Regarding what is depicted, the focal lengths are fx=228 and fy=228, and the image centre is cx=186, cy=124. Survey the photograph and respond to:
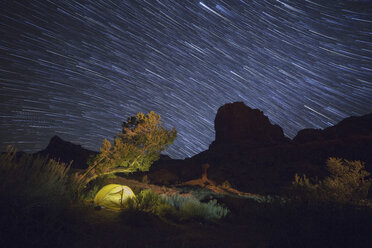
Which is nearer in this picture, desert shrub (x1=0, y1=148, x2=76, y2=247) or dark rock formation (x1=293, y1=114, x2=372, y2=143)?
desert shrub (x1=0, y1=148, x2=76, y2=247)

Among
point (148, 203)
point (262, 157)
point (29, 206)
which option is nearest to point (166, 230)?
point (148, 203)

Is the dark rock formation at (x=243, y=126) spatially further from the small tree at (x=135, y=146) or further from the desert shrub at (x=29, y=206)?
the desert shrub at (x=29, y=206)

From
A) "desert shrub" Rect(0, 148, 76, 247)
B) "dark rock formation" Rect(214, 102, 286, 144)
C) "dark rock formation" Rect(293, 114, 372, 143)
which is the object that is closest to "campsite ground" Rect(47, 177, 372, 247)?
"desert shrub" Rect(0, 148, 76, 247)

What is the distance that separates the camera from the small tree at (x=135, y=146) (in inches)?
366

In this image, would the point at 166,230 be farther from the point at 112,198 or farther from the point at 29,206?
the point at 29,206

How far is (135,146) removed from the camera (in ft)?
32.1

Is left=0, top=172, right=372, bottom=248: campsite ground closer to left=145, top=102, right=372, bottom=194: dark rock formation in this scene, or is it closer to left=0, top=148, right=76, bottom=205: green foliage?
left=0, top=148, right=76, bottom=205: green foliage

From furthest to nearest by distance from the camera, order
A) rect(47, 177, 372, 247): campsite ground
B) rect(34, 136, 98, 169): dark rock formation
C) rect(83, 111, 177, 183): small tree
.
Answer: rect(34, 136, 98, 169): dark rock formation → rect(83, 111, 177, 183): small tree → rect(47, 177, 372, 247): campsite ground

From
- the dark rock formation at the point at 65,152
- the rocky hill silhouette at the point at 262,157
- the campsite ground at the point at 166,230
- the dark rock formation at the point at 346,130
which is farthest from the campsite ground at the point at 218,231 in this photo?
the dark rock formation at the point at 65,152

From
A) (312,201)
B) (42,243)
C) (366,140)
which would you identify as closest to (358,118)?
(366,140)

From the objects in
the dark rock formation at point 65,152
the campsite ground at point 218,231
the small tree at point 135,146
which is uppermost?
the small tree at point 135,146

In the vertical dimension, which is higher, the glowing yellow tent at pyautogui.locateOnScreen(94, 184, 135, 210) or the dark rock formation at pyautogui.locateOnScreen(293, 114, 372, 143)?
the dark rock formation at pyautogui.locateOnScreen(293, 114, 372, 143)

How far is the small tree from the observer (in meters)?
9.29

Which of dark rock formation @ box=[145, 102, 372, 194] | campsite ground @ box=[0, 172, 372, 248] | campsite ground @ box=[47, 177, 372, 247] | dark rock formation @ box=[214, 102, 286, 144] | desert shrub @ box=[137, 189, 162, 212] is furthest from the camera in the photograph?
dark rock formation @ box=[214, 102, 286, 144]
